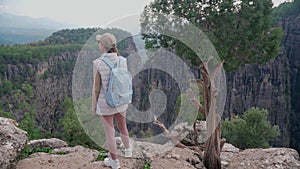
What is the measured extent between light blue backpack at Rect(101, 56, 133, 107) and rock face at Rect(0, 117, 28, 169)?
81.4 inches

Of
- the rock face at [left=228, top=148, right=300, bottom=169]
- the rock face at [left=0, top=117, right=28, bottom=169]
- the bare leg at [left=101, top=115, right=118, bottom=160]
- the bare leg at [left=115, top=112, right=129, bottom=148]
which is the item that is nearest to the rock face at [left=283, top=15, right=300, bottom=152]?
the rock face at [left=228, top=148, right=300, bottom=169]

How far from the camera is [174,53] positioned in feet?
19.3

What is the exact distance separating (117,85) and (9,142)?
244 centimetres

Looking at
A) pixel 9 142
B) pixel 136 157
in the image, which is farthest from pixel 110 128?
pixel 9 142

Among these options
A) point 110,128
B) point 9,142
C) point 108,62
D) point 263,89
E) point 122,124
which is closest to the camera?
point 108,62

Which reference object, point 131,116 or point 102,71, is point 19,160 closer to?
point 131,116

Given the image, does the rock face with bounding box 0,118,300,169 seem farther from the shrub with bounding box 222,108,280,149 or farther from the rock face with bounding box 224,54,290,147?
the rock face with bounding box 224,54,290,147

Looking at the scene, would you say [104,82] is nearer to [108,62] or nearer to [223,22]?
[108,62]

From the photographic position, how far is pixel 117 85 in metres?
3.73

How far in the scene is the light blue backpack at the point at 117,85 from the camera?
3.70 metres

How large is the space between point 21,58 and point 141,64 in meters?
38.4

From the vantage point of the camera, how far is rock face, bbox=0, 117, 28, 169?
457 centimetres

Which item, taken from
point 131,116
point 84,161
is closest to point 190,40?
point 131,116

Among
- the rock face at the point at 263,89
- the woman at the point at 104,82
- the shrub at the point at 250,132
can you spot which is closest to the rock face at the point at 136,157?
the woman at the point at 104,82
